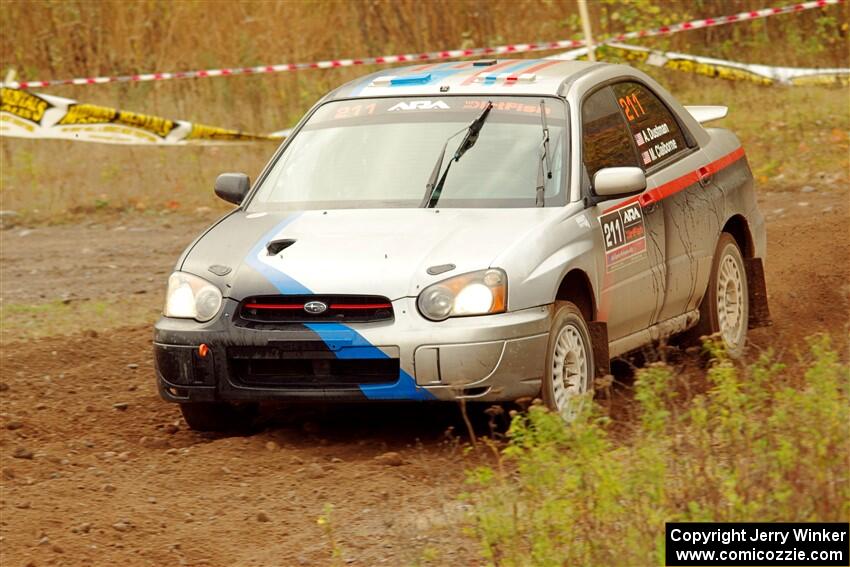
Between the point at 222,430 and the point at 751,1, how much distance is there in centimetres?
1541

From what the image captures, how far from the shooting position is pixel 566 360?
7121 mm

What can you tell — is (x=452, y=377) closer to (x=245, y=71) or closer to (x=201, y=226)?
(x=201, y=226)

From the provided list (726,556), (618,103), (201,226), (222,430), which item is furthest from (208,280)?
(201,226)

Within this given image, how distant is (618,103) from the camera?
838 centimetres

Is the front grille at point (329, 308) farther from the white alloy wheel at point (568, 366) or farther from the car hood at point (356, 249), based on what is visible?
the white alloy wheel at point (568, 366)

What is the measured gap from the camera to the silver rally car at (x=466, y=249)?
Result: 22.1 feet

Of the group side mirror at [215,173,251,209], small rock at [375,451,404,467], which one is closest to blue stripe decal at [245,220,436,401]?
small rock at [375,451,404,467]

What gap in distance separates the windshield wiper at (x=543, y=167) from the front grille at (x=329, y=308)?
1111 millimetres

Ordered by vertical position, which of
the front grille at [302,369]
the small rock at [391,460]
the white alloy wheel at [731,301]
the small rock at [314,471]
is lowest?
the white alloy wheel at [731,301]

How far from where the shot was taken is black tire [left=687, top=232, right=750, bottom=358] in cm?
863

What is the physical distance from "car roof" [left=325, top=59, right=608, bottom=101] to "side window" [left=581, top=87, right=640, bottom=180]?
189 mm

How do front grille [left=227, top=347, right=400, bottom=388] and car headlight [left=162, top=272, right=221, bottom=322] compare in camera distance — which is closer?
front grille [left=227, top=347, right=400, bottom=388]

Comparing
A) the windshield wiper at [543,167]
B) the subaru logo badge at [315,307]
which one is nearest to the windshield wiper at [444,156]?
the windshield wiper at [543,167]

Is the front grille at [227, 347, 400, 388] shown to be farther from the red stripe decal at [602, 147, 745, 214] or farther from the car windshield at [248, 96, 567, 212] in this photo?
the red stripe decal at [602, 147, 745, 214]
